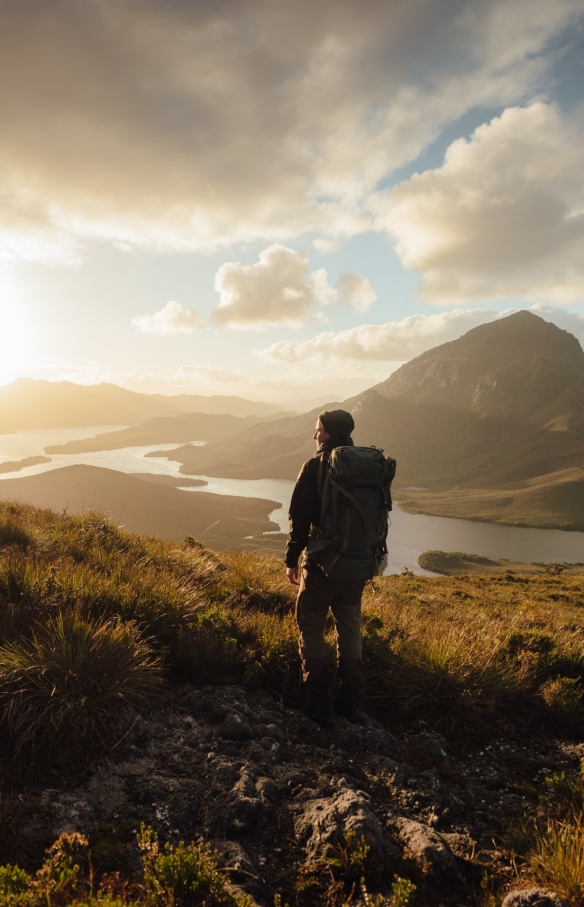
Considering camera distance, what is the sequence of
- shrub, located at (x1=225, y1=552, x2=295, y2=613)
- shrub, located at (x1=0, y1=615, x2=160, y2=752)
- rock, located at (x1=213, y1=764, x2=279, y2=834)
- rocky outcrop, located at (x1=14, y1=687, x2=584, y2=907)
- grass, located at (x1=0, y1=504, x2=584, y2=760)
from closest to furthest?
rocky outcrop, located at (x1=14, y1=687, x2=584, y2=907) → rock, located at (x1=213, y1=764, x2=279, y2=834) → shrub, located at (x1=0, y1=615, x2=160, y2=752) → grass, located at (x1=0, y1=504, x2=584, y2=760) → shrub, located at (x1=225, y1=552, x2=295, y2=613)

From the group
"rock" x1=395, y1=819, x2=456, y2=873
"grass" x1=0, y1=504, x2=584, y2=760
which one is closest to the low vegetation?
"grass" x1=0, y1=504, x2=584, y2=760

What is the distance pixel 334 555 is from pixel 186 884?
265cm

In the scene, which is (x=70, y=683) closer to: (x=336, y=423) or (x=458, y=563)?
(x=336, y=423)

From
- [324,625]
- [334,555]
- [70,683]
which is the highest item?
[334,555]

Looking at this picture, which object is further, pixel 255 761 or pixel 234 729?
pixel 234 729

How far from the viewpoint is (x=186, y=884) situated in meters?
2.14

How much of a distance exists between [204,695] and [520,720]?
3.32m

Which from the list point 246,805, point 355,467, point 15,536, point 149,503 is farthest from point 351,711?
point 149,503

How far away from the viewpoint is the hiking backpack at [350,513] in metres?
4.32

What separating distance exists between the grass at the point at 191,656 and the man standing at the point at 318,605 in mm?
441

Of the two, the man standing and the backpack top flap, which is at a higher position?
the backpack top flap

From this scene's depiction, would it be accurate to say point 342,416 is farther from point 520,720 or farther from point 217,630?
point 520,720

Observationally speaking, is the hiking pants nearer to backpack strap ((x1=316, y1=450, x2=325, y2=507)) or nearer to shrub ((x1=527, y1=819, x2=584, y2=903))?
backpack strap ((x1=316, y1=450, x2=325, y2=507))

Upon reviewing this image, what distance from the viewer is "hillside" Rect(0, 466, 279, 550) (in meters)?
115
